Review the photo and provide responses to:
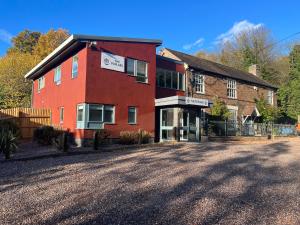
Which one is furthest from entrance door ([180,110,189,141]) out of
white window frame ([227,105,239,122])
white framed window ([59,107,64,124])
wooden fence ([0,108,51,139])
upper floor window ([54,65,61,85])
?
wooden fence ([0,108,51,139])

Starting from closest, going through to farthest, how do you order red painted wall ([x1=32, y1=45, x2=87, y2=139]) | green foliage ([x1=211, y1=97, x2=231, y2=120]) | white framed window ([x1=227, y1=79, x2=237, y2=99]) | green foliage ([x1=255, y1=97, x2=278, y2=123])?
red painted wall ([x1=32, y1=45, x2=87, y2=139]) < green foliage ([x1=211, y1=97, x2=231, y2=120]) < white framed window ([x1=227, y1=79, x2=237, y2=99]) < green foliage ([x1=255, y1=97, x2=278, y2=123])

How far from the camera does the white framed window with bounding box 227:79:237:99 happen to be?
3044cm

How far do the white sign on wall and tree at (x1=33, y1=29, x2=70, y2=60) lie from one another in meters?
31.8

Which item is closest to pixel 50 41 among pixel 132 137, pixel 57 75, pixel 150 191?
pixel 57 75

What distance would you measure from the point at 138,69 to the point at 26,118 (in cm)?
891

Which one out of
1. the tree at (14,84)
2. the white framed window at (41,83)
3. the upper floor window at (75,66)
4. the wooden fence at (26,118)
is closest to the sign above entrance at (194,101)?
the upper floor window at (75,66)

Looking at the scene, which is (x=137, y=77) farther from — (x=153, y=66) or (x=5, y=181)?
(x=5, y=181)

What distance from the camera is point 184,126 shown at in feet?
69.7

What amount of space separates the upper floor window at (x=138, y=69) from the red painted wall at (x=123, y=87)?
0.25 metres

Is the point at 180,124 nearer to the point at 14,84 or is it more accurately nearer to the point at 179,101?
the point at 179,101

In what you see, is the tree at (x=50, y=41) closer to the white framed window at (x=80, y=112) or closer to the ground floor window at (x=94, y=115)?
the white framed window at (x=80, y=112)

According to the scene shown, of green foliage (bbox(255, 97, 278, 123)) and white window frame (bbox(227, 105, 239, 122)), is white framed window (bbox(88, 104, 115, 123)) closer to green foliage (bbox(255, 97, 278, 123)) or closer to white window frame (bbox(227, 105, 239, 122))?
white window frame (bbox(227, 105, 239, 122))

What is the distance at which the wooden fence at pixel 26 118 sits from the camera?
22511mm

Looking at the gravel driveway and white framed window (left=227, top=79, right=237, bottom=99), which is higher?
white framed window (left=227, top=79, right=237, bottom=99)
